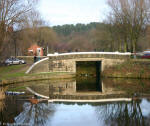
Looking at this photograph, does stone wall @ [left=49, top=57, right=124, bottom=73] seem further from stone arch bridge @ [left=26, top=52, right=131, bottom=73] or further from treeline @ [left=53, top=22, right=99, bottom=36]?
treeline @ [left=53, top=22, right=99, bottom=36]

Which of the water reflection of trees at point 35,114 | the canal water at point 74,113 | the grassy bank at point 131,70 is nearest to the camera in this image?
the canal water at point 74,113

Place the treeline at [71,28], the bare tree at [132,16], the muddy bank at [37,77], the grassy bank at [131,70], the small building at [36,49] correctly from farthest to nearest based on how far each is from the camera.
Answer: the treeline at [71,28] < the small building at [36,49] < the bare tree at [132,16] < the grassy bank at [131,70] < the muddy bank at [37,77]

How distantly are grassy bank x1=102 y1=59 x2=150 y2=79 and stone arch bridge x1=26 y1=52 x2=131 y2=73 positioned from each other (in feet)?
2.31

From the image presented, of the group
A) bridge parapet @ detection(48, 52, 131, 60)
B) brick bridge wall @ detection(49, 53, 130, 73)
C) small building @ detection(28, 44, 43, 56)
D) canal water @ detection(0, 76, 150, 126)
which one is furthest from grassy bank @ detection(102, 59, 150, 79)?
small building @ detection(28, 44, 43, 56)

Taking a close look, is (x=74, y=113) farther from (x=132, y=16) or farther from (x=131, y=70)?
(x=132, y=16)

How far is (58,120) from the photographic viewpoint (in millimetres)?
9164

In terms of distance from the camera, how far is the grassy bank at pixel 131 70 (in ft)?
76.2

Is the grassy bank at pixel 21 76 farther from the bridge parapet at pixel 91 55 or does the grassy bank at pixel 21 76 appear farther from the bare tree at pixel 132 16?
the bare tree at pixel 132 16

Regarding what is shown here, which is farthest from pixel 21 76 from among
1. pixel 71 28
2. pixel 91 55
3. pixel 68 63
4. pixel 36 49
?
pixel 71 28

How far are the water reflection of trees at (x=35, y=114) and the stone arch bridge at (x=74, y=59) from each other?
13.1 metres

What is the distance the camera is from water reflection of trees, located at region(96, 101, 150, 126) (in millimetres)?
8700

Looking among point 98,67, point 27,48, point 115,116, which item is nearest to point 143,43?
point 98,67

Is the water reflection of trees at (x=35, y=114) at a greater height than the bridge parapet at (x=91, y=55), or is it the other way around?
the bridge parapet at (x=91, y=55)

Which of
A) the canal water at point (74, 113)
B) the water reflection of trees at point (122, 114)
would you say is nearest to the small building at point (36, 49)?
the canal water at point (74, 113)
